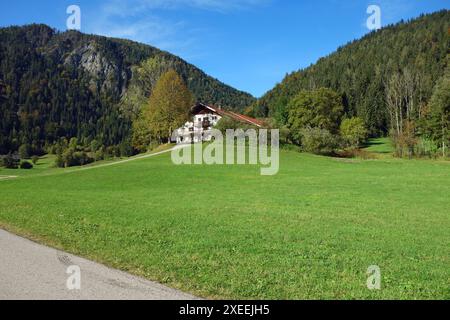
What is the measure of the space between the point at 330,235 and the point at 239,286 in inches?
246

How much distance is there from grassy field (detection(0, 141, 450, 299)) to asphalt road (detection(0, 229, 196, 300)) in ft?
1.77

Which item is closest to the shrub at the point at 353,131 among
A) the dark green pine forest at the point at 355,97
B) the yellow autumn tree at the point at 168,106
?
the dark green pine forest at the point at 355,97

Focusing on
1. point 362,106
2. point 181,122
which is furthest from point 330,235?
point 362,106

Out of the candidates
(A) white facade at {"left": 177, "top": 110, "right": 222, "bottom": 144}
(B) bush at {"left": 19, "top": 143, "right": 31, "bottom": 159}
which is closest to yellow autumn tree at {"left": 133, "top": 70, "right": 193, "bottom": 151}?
(A) white facade at {"left": 177, "top": 110, "right": 222, "bottom": 144}

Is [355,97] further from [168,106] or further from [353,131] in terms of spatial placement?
[168,106]

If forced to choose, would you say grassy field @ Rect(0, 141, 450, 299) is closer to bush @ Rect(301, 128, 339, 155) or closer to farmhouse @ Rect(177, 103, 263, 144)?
bush @ Rect(301, 128, 339, 155)

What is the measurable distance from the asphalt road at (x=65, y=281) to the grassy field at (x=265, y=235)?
1.77 feet

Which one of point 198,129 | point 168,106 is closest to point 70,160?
point 198,129

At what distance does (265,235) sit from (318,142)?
53.0 m

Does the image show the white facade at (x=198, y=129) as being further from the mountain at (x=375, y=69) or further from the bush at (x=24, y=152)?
the bush at (x=24, y=152)

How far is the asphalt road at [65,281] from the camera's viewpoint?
24.1 ft

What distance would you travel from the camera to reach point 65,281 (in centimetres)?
805
